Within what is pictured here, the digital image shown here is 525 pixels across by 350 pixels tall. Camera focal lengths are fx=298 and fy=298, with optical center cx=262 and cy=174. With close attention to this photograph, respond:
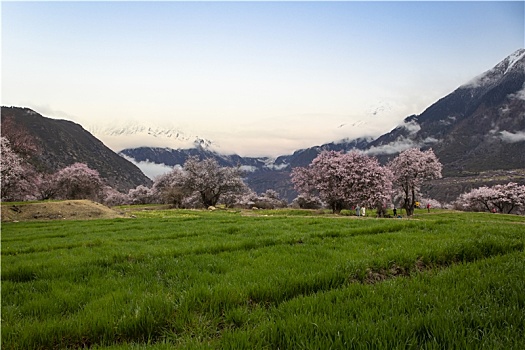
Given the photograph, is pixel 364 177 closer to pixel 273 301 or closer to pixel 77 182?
pixel 273 301

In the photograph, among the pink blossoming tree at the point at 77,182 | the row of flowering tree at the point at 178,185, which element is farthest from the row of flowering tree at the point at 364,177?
the pink blossoming tree at the point at 77,182

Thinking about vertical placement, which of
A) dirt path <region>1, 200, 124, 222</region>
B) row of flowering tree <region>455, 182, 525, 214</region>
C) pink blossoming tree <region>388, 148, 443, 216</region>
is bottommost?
row of flowering tree <region>455, 182, 525, 214</region>

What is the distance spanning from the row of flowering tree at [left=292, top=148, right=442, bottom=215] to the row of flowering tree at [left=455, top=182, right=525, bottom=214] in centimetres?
4086

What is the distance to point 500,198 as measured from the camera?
79438 mm

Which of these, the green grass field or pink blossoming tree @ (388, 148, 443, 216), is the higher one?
pink blossoming tree @ (388, 148, 443, 216)

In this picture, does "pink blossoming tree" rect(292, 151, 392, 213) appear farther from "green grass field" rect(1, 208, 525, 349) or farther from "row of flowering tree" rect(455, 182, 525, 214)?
"row of flowering tree" rect(455, 182, 525, 214)

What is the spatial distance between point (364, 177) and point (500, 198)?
194ft

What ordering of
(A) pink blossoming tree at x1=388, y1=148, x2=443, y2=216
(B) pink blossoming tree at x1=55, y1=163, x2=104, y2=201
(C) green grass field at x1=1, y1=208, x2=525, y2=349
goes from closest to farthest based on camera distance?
(C) green grass field at x1=1, y1=208, x2=525, y2=349, (A) pink blossoming tree at x1=388, y1=148, x2=443, y2=216, (B) pink blossoming tree at x1=55, y1=163, x2=104, y2=201

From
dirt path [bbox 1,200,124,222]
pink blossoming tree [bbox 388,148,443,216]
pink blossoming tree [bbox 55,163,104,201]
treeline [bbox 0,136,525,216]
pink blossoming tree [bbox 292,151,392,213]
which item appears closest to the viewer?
dirt path [bbox 1,200,124,222]

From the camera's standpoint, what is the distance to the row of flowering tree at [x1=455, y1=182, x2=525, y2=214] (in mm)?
77250

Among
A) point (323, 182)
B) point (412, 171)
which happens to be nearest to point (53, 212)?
point (323, 182)

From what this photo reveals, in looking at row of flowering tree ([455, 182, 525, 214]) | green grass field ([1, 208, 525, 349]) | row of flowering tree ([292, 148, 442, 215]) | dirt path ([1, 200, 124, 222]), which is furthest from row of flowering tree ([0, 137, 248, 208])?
row of flowering tree ([455, 182, 525, 214])

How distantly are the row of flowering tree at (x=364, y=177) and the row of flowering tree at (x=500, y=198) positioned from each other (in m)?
40.9

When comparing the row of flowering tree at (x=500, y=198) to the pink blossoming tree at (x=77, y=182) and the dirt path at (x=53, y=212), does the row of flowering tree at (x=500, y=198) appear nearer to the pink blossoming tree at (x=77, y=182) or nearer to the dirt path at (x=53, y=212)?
the dirt path at (x=53, y=212)
